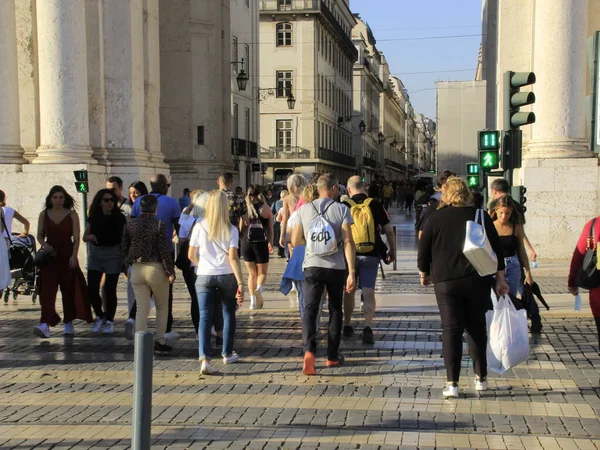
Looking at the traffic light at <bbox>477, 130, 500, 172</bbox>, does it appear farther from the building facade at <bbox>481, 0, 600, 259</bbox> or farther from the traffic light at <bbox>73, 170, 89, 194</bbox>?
the traffic light at <bbox>73, 170, 89, 194</bbox>

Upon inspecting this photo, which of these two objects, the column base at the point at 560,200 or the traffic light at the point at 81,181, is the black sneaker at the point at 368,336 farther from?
the traffic light at the point at 81,181

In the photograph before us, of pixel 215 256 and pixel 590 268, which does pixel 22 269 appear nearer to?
pixel 215 256

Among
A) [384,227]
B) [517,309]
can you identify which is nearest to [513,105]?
[384,227]

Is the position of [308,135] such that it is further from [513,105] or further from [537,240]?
[513,105]

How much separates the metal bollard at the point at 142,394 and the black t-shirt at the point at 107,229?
24.0 ft

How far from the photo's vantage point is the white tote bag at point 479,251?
300 inches

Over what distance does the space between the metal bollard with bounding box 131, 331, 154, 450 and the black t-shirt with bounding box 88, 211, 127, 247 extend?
24.0ft

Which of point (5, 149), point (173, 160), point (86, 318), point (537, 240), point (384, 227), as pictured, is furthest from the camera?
point (173, 160)

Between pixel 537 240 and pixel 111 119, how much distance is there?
10078mm

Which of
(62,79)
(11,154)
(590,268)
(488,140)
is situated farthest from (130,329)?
(11,154)

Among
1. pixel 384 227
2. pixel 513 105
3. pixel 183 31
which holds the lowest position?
pixel 384 227

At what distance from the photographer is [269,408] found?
753 cm

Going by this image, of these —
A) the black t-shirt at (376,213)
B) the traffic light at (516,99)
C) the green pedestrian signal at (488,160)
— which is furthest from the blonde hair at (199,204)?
the green pedestrian signal at (488,160)

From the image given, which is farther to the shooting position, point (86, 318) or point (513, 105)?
point (513, 105)
